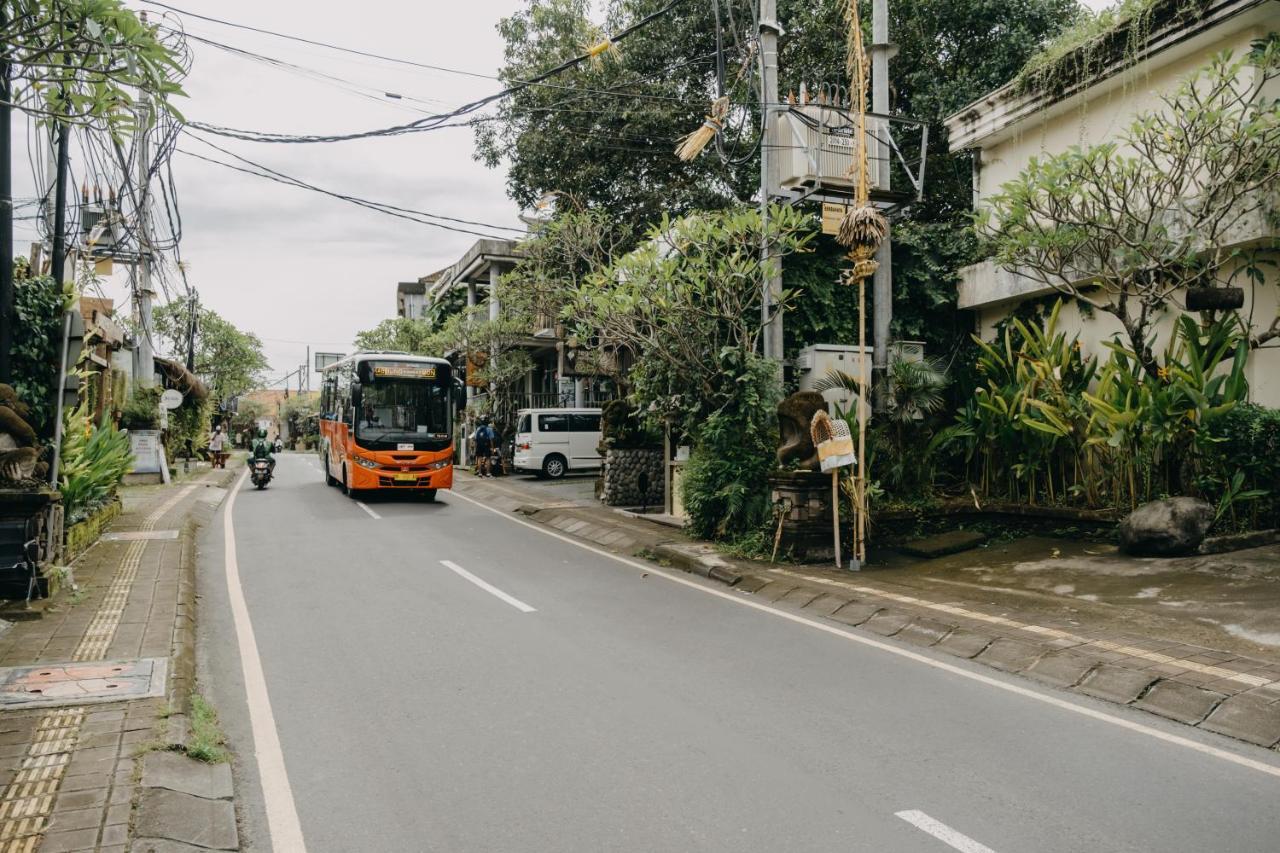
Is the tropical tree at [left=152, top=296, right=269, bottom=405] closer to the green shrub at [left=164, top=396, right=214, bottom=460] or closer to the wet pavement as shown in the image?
the green shrub at [left=164, top=396, right=214, bottom=460]

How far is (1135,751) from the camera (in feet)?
15.2

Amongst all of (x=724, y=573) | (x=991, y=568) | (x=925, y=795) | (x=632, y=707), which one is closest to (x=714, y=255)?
(x=724, y=573)

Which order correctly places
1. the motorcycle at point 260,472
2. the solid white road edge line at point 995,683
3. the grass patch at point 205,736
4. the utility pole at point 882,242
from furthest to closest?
the motorcycle at point 260,472 → the utility pole at point 882,242 → the solid white road edge line at point 995,683 → the grass patch at point 205,736

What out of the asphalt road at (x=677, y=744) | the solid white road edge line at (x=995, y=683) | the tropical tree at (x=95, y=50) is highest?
the tropical tree at (x=95, y=50)

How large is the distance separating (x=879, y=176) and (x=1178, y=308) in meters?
4.17

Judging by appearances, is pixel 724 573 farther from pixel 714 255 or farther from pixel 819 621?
pixel 714 255

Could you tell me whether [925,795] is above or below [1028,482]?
below

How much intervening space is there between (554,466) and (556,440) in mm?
772

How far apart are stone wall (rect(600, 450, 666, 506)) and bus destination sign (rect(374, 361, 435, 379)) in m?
4.65

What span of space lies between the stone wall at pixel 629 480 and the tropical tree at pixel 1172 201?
31.0 ft

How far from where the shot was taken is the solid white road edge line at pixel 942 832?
3.55 meters

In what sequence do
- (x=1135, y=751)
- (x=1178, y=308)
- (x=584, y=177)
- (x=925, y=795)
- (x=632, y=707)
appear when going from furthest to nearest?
1. (x=584, y=177)
2. (x=1178, y=308)
3. (x=632, y=707)
4. (x=1135, y=751)
5. (x=925, y=795)

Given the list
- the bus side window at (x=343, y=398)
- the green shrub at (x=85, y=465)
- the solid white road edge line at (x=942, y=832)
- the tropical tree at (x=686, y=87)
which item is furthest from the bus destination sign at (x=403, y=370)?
the solid white road edge line at (x=942, y=832)

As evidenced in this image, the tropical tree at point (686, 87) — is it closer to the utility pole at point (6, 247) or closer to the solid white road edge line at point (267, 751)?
the utility pole at point (6, 247)
